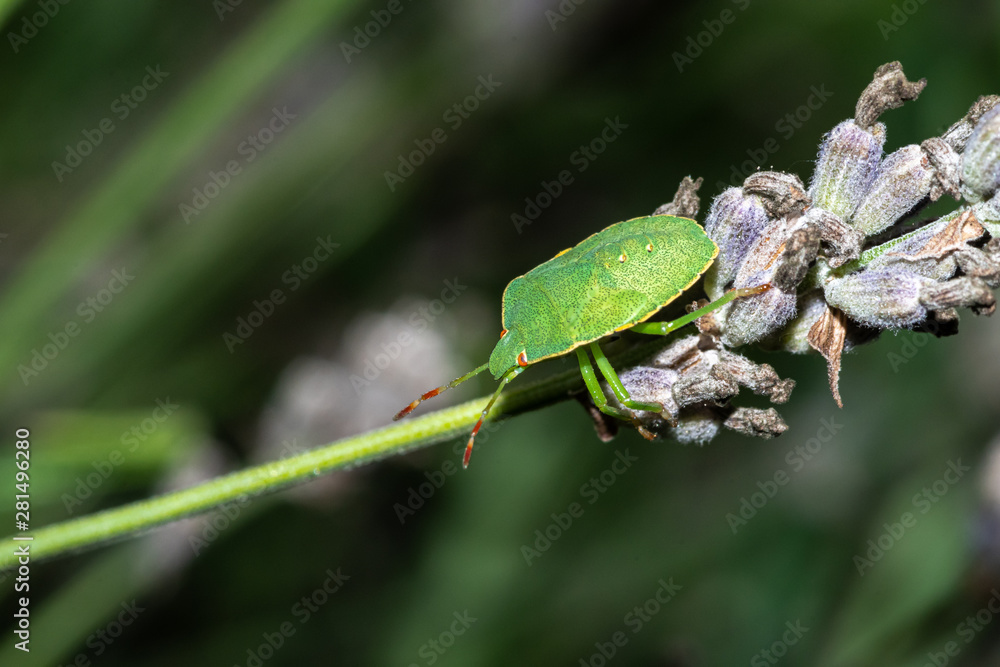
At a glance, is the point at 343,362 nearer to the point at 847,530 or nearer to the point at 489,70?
the point at 489,70

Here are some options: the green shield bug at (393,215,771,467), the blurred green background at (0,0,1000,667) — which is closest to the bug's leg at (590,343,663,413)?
the green shield bug at (393,215,771,467)

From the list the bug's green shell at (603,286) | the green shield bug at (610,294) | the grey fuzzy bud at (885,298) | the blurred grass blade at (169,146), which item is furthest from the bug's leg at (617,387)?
the blurred grass blade at (169,146)

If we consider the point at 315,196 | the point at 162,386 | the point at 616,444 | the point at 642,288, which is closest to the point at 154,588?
the point at 162,386

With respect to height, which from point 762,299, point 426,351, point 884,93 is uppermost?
point 884,93

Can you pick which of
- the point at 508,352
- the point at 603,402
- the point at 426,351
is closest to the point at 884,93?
the point at 603,402

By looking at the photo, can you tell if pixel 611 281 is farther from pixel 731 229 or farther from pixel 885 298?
pixel 885 298

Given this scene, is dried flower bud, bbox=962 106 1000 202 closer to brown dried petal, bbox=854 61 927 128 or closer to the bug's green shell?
brown dried petal, bbox=854 61 927 128

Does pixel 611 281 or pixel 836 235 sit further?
pixel 611 281
